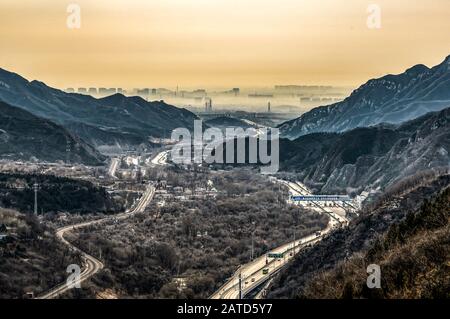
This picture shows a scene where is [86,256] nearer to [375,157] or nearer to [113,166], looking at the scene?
[375,157]


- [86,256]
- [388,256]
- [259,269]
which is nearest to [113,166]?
[259,269]

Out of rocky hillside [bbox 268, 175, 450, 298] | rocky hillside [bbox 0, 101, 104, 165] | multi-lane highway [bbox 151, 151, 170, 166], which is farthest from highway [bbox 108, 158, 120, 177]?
rocky hillside [bbox 268, 175, 450, 298]

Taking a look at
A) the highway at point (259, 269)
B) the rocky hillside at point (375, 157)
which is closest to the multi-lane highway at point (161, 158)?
the rocky hillside at point (375, 157)

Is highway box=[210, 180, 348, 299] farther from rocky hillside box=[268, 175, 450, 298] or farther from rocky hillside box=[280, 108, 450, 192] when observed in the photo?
rocky hillside box=[280, 108, 450, 192]

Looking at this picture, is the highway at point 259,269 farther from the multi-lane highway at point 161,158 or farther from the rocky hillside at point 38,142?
the rocky hillside at point 38,142

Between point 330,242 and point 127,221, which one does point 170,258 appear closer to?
point 330,242
